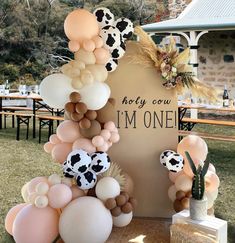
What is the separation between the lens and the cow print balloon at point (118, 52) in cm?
248

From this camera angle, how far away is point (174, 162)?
246 cm

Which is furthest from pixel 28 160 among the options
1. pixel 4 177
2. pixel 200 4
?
pixel 200 4

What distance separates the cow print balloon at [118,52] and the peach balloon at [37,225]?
99 centimetres

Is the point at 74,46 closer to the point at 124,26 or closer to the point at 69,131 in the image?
the point at 124,26

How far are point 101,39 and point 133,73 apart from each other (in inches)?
13.2

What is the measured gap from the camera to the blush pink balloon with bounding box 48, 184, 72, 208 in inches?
88.4

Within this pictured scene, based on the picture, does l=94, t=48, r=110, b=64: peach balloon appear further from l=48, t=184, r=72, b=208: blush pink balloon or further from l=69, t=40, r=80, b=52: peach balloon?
l=48, t=184, r=72, b=208: blush pink balloon

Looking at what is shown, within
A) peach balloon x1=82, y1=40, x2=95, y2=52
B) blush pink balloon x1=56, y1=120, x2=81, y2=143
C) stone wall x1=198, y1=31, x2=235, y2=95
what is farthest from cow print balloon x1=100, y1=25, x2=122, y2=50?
stone wall x1=198, y1=31, x2=235, y2=95

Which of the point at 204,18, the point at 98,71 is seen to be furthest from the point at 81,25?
the point at 204,18

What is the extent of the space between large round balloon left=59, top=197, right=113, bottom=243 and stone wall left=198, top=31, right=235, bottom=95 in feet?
29.8

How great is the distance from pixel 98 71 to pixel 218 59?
9.13m

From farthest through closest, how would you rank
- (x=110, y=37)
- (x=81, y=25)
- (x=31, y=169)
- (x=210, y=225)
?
(x=31, y=169)
(x=110, y=37)
(x=81, y=25)
(x=210, y=225)

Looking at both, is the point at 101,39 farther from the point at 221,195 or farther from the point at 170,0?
the point at 170,0

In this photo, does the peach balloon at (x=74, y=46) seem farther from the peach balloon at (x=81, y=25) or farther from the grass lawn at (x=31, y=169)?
the grass lawn at (x=31, y=169)
